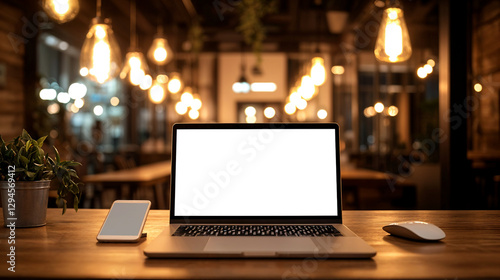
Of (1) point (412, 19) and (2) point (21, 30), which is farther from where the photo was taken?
(1) point (412, 19)

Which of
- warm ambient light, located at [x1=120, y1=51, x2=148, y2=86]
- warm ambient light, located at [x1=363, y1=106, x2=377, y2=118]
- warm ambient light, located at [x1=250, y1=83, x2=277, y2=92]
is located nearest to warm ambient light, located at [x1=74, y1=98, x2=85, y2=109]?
warm ambient light, located at [x1=250, y1=83, x2=277, y2=92]

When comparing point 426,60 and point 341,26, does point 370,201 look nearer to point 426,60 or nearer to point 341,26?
point 341,26

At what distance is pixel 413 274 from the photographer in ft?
2.89

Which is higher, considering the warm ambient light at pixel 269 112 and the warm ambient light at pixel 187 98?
the warm ambient light at pixel 269 112

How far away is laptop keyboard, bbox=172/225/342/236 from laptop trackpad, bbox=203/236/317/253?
0.19ft

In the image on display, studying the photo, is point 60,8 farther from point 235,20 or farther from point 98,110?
point 98,110

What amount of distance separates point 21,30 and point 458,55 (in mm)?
5754

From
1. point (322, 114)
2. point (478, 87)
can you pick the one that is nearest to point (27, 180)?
point (478, 87)

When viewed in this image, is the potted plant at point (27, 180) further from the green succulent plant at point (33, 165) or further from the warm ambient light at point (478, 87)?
the warm ambient light at point (478, 87)

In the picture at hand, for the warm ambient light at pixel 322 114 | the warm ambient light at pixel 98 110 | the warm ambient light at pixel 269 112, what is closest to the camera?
the warm ambient light at pixel 98 110

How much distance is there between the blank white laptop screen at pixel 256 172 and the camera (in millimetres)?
1360

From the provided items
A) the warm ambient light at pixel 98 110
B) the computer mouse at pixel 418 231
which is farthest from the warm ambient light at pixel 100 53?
the warm ambient light at pixel 98 110

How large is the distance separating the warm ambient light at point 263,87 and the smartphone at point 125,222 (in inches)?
518

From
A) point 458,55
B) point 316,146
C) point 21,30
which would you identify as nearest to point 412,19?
point 458,55
